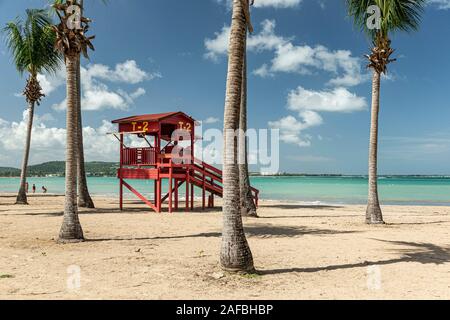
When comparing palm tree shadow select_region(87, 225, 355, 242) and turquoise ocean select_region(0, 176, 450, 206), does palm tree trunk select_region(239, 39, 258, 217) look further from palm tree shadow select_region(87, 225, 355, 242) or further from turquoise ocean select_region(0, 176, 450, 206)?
turquoise ocean select_region(0, 176, 450, 206)

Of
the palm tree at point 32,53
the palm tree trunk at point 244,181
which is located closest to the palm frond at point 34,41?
the palm tree at point 32,53

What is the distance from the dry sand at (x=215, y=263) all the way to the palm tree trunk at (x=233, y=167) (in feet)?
1.37

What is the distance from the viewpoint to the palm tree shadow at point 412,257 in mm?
9164

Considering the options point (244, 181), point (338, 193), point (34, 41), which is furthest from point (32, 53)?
point (338, 193)

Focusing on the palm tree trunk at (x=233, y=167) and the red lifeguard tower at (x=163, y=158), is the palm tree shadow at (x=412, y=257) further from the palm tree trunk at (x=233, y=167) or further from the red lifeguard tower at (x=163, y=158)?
the red lifeguard tower at (x=163, y=158)

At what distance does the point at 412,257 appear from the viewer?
1062 cm

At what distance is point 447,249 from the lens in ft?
38.9

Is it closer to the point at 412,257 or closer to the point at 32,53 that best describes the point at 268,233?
the point at 412,257

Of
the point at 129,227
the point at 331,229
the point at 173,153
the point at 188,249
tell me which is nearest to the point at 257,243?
the point at 188,249

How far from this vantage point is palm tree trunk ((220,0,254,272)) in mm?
8453

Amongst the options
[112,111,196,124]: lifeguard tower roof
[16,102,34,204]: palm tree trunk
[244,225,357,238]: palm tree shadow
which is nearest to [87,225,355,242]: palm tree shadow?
[244,225,357,238]: palm tree shadow

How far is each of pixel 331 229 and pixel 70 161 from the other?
32.3 feet
